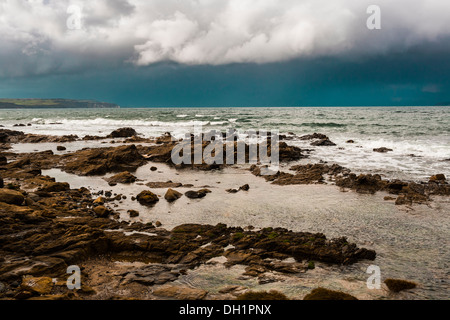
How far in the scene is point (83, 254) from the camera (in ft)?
25.0

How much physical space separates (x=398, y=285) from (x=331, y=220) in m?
4.43

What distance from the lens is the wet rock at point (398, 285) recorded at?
627 centimetres

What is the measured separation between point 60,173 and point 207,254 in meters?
15.6

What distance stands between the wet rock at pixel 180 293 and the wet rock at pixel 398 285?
4.16m

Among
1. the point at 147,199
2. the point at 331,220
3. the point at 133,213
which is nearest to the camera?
the point at 331,220

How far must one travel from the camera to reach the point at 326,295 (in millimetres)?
5691

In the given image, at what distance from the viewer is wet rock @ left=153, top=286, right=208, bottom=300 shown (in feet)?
19.7

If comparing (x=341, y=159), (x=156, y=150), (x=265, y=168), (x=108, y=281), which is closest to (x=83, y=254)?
(x=108, y=281)

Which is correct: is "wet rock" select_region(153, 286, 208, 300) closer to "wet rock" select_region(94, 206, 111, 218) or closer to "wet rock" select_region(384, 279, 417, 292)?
"wet rock" select_region(384, 279, 417, 292)

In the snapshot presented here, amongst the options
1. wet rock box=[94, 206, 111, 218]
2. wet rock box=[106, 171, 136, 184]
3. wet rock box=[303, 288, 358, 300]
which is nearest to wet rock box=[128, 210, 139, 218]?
wet rock box=[94, 206, 111, 218]

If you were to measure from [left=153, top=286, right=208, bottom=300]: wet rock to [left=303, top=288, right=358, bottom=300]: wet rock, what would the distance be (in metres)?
2.23

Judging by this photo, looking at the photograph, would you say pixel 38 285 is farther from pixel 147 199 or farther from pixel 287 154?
pixel 287 154

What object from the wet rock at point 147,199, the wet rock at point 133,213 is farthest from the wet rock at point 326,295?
the wet rock at point 147,199

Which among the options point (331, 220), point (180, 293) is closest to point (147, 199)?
point (180, 293)
